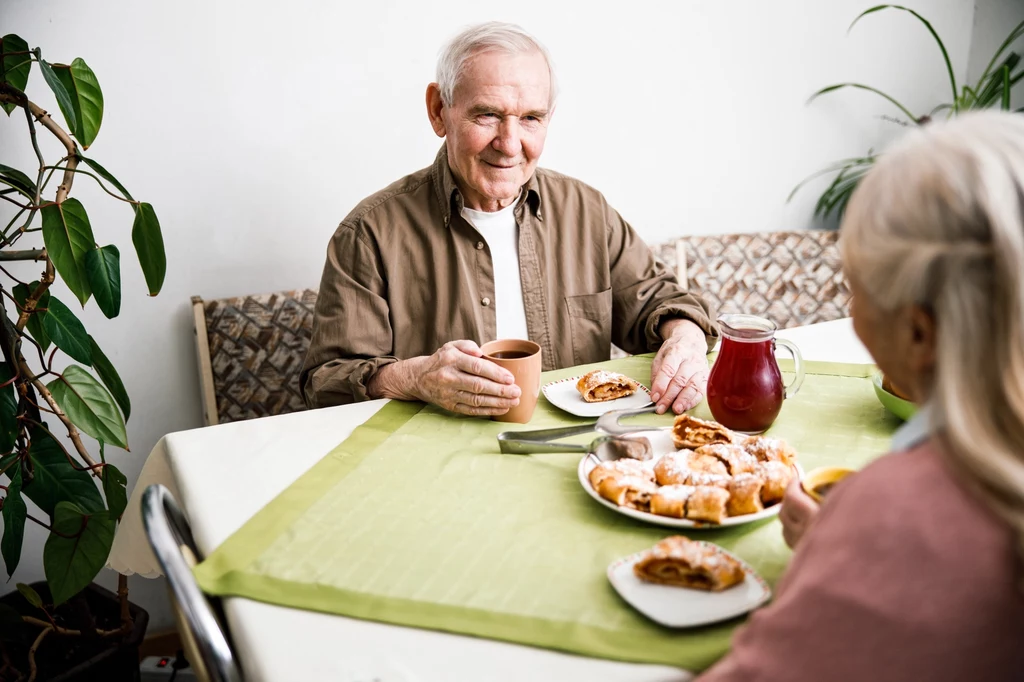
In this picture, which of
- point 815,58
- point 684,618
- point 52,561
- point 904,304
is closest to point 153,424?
point 52,561

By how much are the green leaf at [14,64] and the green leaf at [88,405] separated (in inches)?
21.8

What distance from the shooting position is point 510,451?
119 centimetres

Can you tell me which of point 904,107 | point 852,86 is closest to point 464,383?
point 852,86

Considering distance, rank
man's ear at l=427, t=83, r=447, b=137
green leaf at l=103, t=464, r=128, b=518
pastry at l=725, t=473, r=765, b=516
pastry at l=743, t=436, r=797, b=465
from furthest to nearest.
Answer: man's ear at l=427, t=83, r=447, b=137, green leaf at l=103, t=464, r=128, b=518, pastry at l=743, t=436, r=797, b=465, pastry at l=725, t=473, r=765, b=516

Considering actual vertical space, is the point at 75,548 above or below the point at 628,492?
below

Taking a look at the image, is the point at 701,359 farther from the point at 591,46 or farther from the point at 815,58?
the point at 815,58

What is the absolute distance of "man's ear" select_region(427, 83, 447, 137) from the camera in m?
1.78

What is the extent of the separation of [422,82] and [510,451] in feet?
4.66

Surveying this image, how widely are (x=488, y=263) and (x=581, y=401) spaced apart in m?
0.55

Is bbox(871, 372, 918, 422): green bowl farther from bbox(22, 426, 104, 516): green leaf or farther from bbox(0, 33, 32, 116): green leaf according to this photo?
bbox(0, 33, 32, 116): green leaf

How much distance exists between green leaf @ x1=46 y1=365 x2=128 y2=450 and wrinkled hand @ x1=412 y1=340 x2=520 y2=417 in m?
0.60

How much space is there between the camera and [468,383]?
1291 mm

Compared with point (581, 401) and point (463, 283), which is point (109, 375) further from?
point (581, 401)

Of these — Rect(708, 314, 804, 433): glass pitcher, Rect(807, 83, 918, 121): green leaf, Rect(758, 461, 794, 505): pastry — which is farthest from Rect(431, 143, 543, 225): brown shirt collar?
Rect(807, 83, 918, 121): green leaf
